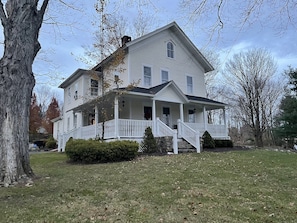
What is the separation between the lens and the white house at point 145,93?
45.2ft

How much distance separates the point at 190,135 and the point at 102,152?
231 inches

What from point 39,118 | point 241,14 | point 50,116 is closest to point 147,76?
point 241,14

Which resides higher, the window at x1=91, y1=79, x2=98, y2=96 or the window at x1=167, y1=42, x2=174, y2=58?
the window at x1=167, y1=42, x2=174, y2=58

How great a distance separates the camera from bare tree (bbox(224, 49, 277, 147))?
83.6ft

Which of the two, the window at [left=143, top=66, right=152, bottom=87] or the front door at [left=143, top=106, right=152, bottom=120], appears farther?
the window at [left=143, top=66, right=152, bottom=87]

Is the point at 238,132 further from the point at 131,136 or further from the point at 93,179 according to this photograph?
the point at 93,179

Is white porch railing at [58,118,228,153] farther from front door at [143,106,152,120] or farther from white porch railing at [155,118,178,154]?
front door at [143,106,152,120]

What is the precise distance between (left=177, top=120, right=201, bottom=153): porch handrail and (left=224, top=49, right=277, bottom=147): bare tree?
14.0 meters

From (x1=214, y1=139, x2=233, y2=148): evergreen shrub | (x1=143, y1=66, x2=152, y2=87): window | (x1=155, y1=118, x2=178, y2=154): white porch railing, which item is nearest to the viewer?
(x1=155, y1=118, x2=178, y2=154): white porch railing

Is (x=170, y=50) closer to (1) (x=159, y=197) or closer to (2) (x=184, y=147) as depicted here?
(2) (x=184, y=147)

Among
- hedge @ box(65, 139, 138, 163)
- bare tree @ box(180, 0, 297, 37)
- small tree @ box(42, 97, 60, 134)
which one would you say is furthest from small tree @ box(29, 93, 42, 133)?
bare tree @ box(180, 0, 297, 37)

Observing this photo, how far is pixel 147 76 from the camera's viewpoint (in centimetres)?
1745

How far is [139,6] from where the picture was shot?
7.48 m

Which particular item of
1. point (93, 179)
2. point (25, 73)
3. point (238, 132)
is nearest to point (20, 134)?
point (25, 73)
